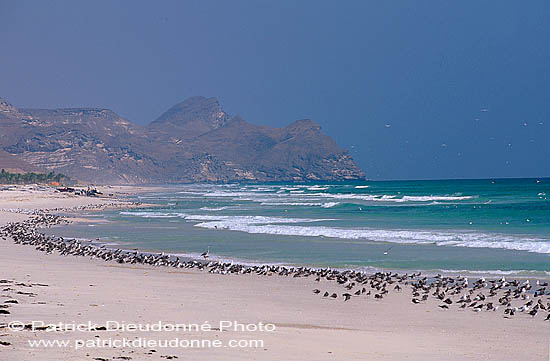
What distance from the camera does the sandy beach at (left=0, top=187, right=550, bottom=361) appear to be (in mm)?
6902

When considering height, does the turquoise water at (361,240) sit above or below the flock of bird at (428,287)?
above

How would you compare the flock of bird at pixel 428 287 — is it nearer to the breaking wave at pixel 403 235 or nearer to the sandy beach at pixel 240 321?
the sandy beach at pixel 240 321

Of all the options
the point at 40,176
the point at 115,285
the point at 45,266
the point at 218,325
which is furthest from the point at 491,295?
the point at 40,176

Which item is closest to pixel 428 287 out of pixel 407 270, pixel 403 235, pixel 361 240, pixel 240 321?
pixel 407 270

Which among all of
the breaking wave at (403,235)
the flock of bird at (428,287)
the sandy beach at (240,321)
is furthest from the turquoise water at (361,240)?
the sandy beach at (240,321)

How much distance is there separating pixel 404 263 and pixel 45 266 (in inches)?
409

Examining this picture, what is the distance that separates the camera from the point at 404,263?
61.4 ft

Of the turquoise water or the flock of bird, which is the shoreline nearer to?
the turquoise water

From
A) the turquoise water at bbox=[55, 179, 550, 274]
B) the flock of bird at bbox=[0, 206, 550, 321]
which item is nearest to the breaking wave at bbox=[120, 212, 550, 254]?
the turquoise water at bbox=[55, 179, 550, 274]

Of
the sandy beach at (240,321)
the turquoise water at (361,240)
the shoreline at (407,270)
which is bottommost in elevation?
the sandy beach at (240,321)

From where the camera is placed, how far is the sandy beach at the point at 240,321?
6.90m

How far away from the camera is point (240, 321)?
9.13 meters

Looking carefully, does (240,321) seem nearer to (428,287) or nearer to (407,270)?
(428,287)

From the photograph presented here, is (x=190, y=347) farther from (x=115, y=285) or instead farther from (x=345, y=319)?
(x=115, y=285)
